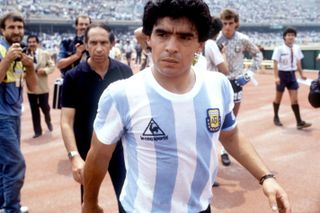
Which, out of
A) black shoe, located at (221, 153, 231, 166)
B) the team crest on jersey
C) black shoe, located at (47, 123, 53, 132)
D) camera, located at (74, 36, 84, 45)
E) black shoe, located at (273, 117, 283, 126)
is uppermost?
the team crest on jersey

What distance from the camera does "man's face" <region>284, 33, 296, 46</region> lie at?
820 cm

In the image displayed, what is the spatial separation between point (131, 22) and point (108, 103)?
66.8 meters

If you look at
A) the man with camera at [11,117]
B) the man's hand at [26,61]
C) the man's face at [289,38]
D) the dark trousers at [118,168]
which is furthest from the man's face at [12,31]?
the man's face at [289,38]

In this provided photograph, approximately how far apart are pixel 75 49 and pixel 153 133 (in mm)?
4341

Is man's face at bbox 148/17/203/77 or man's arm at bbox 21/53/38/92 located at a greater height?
man's face at bbox 148/17/203/77

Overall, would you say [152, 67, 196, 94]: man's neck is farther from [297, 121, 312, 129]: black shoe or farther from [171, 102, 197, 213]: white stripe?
[297, 121, 312, 129]: black shoe

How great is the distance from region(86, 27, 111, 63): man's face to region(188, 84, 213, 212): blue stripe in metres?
1.69

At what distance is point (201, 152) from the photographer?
1878mm

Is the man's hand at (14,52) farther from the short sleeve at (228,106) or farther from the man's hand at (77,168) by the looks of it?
the short sleeve at (228,106)

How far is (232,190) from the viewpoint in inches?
200

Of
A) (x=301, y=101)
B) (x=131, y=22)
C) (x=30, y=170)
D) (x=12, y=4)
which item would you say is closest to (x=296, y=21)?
(x=131, y=22)

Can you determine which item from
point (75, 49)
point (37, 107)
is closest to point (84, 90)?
point (75, 49)

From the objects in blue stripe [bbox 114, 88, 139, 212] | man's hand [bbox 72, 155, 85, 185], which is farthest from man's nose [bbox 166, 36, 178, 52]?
man's hand [bbox 72, 155, 85, 185]

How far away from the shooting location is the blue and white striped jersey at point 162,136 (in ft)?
5.90
